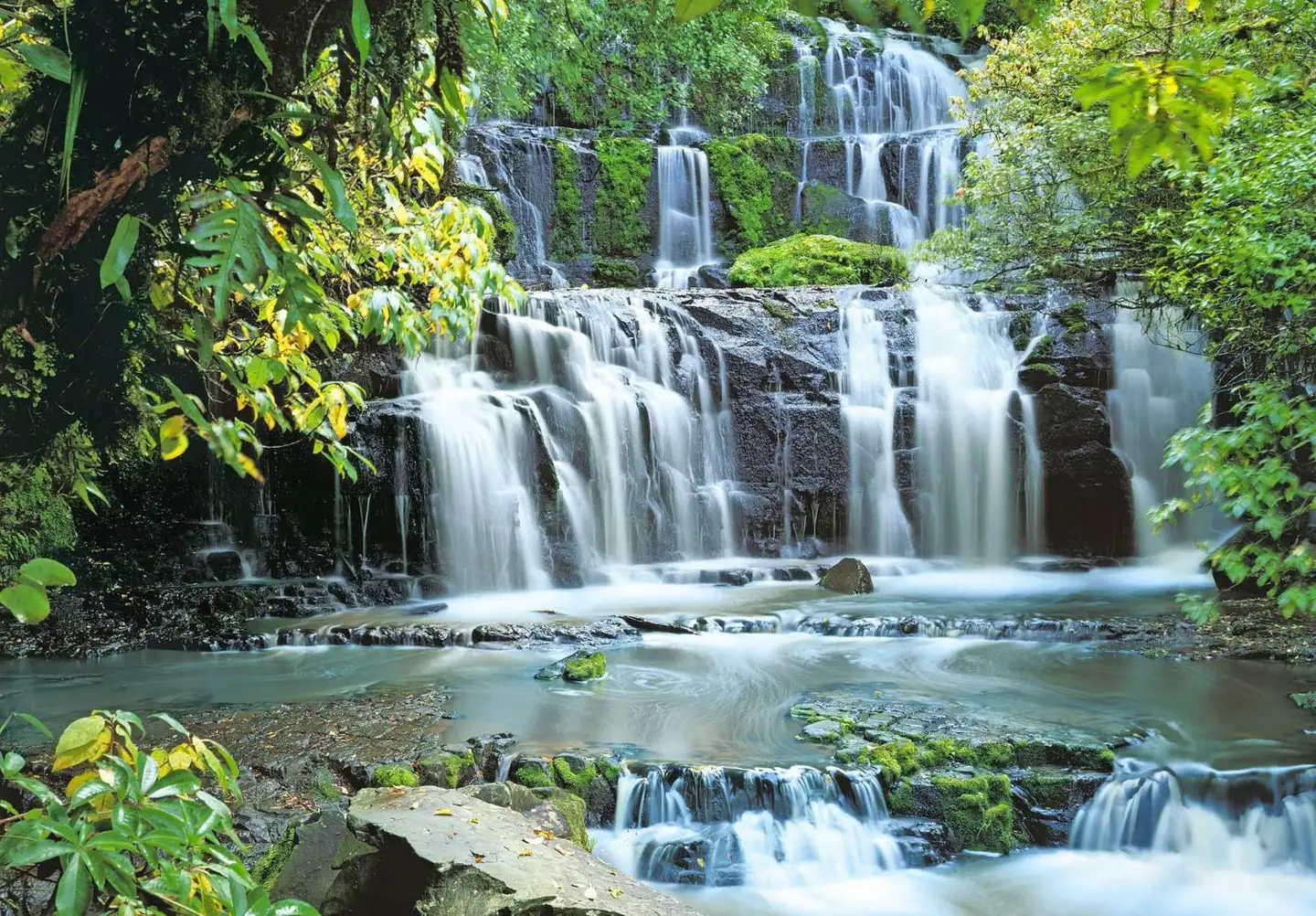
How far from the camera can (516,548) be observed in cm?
1260

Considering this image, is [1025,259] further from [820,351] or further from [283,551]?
[283,551]

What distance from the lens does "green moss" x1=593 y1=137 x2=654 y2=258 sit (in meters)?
20.8

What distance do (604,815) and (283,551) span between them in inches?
303

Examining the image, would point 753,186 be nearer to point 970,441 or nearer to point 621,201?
point 621,201

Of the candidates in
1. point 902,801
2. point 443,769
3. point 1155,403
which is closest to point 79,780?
point 443,769

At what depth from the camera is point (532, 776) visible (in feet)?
19.0

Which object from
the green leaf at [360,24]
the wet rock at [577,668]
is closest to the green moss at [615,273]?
the wet rock at [577,668]

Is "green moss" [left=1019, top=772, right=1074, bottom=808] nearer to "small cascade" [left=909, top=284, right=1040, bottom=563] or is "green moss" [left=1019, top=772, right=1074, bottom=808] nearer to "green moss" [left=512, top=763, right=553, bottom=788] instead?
"green moss" [left=512, top=763, right=553, bottom=788]

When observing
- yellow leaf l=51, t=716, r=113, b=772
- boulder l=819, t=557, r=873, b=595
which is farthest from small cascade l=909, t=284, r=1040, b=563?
yellow leaf l=51, t=716, r=113, b=772

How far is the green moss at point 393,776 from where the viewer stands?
5.53 metres

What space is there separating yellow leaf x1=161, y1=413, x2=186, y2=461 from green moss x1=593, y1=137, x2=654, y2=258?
18.7 m

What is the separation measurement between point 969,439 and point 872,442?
129 cm

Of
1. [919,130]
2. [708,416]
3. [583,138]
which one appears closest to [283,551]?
[708,416]

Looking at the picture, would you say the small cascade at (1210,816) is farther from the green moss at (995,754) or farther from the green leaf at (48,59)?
the green leaf at (48,59)
